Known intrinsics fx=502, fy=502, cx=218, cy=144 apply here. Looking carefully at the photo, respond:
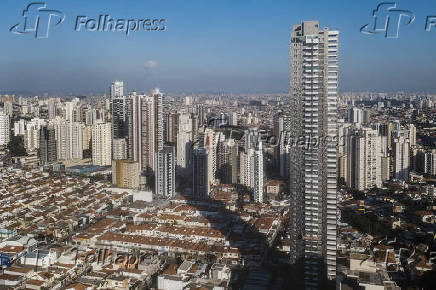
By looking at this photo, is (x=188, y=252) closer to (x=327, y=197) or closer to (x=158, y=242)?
(x=158, y=242)

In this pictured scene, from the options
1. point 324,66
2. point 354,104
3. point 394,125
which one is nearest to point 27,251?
point 324,66

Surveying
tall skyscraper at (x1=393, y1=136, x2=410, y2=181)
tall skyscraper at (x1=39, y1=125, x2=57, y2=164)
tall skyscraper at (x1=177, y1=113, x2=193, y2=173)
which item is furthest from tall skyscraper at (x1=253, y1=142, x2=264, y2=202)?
tall skyscraper at (x1=39, y1=125, x2=57, y2=164)

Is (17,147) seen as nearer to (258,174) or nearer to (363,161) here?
(258,174)

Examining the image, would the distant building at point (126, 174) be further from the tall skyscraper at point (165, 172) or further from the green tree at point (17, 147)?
the green tree at point (17, 147)

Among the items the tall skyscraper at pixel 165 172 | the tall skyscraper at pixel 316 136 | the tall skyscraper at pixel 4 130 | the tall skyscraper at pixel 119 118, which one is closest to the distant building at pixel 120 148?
the tall skyscraper at pixel 119 118

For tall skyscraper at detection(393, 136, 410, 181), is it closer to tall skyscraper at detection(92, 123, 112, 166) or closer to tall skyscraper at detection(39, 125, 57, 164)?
tall skyscraper at detection(92, 123, 112, 166)

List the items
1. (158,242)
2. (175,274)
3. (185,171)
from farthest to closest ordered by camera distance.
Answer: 1. (185,171)
2. (158,242)
3. (175,274)
